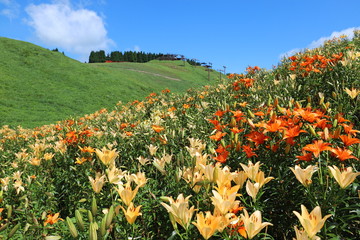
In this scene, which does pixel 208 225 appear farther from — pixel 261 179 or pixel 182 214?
pixel 261 179

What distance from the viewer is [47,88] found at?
1981 cm

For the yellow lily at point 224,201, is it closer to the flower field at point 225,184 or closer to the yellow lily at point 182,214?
the flower field at point 225,184

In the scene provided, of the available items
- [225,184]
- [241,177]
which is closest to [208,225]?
[225,184]

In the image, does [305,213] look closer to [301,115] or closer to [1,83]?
[301,115]

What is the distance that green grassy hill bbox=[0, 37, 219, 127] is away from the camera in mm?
15320

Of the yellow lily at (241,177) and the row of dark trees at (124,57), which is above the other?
the row of dark trees at (124,57)

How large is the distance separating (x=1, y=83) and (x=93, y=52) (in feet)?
223

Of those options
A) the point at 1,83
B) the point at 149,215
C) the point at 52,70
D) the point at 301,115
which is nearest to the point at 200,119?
the point at 301,115

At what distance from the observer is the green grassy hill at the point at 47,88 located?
1532 centimetres

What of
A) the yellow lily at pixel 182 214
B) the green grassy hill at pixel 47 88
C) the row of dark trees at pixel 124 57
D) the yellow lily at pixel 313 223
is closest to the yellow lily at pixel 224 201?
the yellow lily at pixel 182 214

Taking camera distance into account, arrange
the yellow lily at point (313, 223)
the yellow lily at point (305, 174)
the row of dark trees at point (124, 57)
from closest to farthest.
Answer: the yellow lily at point (313, 223) < the yellow lily at point (305, 174) < the row of dark trees at point (124, 57)

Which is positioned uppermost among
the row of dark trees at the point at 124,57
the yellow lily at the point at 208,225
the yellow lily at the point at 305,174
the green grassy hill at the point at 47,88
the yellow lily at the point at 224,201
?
the row of dark trees at the point at 124,57

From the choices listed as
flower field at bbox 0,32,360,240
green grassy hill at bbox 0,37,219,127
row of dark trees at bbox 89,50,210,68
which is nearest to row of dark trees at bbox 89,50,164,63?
row of dark trees at bbox 89,50,210,68

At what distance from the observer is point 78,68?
25594 mm
